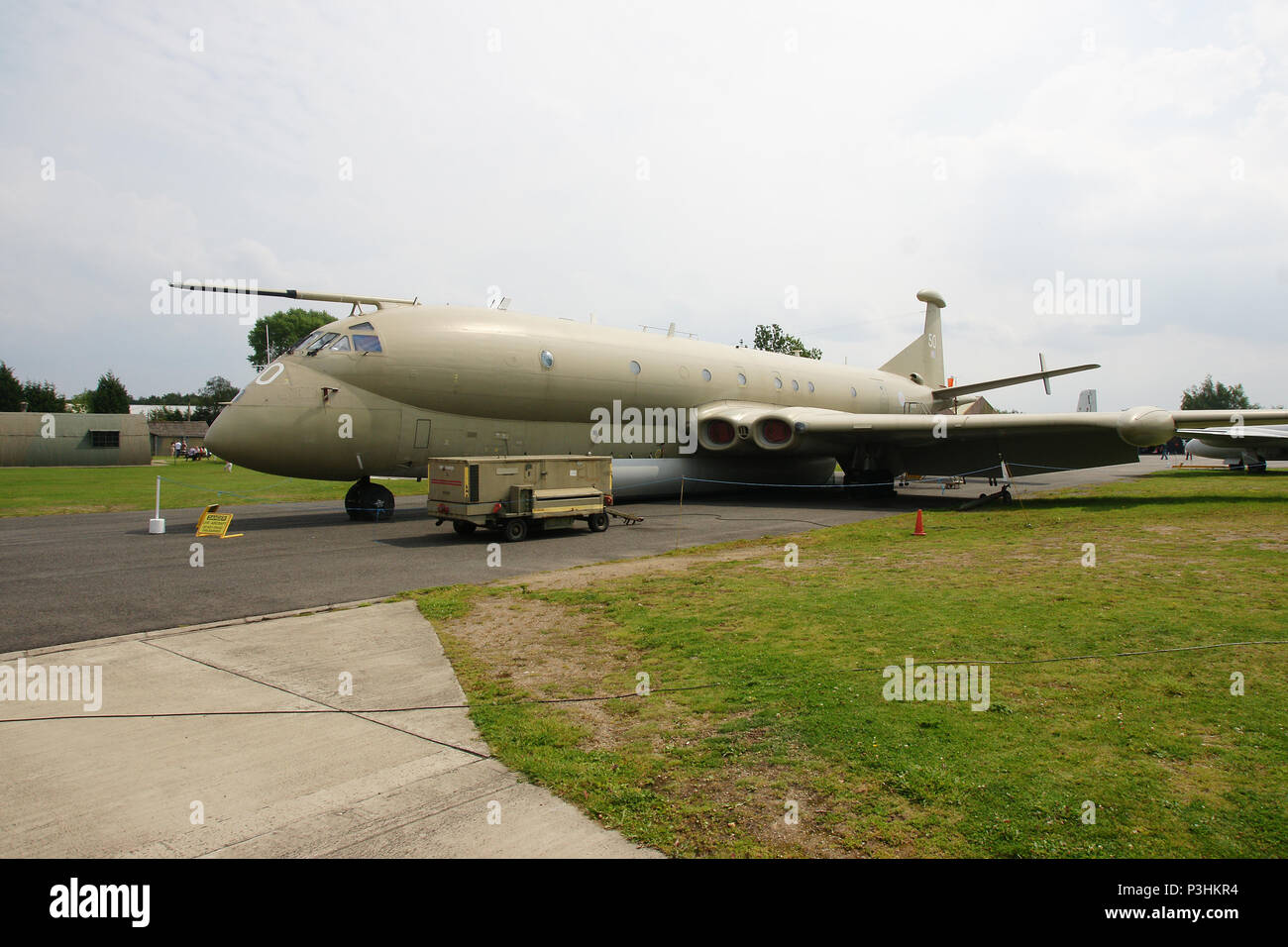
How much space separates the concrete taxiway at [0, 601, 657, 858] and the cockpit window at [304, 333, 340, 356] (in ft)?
32.4

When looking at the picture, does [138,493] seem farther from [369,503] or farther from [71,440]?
[71,440]

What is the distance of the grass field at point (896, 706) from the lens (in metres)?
3.27

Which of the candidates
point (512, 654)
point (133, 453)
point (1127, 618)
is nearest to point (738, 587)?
point (512, 654)

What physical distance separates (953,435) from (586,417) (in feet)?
30.8

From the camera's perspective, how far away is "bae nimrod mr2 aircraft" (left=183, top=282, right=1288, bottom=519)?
14906 mm

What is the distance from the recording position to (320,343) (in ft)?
50.1

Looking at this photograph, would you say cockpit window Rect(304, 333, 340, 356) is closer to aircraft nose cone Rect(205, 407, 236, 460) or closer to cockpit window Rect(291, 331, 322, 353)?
cockpit window Rect(291, 331, 322, 353)

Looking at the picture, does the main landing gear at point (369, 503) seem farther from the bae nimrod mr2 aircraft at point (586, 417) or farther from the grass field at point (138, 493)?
the grass field at point (138, 493)

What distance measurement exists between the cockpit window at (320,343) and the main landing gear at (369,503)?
2.99m

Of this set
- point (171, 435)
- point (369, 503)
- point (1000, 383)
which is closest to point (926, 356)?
point (1000, 383)

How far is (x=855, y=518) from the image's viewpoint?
16922mm

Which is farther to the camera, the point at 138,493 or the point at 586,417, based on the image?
the point at 138,493
